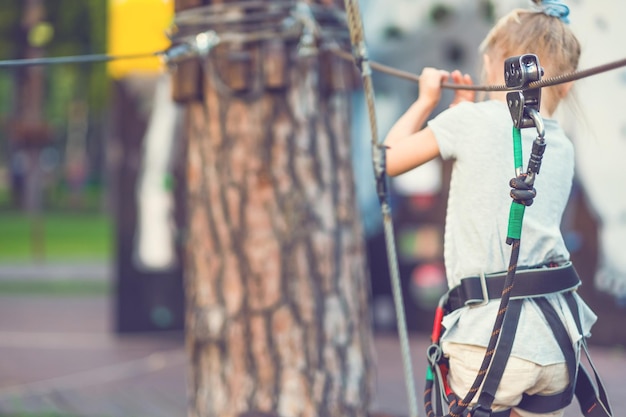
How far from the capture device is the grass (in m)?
17.8

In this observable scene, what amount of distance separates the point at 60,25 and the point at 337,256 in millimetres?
25793

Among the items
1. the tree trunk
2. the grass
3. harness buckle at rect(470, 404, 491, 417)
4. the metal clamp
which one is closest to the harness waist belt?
harness buckle at rect(470, 404, 491, 417)

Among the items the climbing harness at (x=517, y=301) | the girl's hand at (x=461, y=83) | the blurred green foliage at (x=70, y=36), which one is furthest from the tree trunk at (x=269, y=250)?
the blurred green foliage at (x=70, y=36)

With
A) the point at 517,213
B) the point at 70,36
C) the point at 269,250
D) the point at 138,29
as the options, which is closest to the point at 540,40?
the point at 517,213

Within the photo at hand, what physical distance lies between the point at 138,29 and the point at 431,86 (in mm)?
5830

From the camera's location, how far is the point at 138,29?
8.21 m

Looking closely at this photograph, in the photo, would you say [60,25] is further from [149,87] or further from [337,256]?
[337,256]

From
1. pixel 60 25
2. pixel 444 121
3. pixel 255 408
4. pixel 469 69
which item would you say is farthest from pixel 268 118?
pixel 60 25

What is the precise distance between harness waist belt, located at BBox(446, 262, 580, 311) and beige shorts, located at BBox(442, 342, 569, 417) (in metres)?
0.13

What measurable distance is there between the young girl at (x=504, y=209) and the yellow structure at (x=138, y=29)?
5739 millimetres

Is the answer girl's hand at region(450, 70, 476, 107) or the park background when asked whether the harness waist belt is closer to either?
girl's hand at region(450, 70, 476, 107)

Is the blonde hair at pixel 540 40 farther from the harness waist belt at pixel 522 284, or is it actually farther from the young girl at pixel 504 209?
the harness waist belt at pixel 522 284

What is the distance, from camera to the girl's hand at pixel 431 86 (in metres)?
2.76

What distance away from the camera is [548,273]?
2498 millimetres
